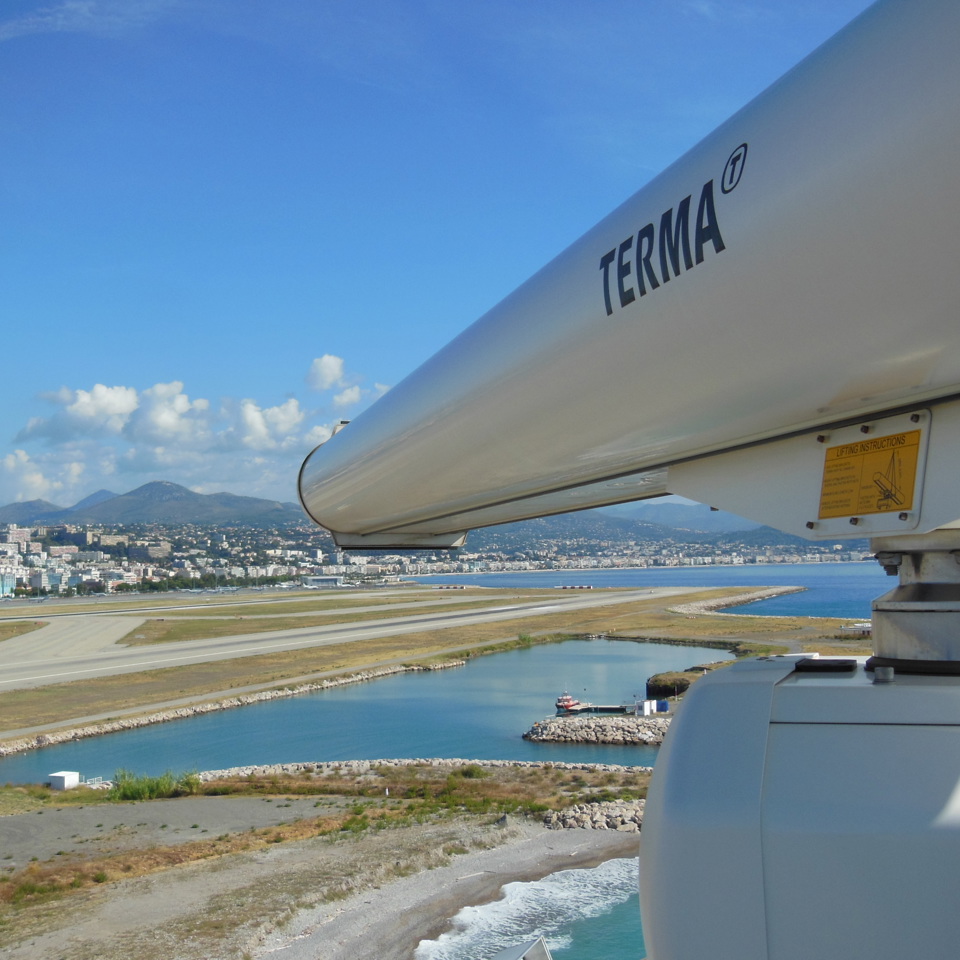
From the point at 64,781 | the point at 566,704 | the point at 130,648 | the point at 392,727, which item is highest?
the point at 566,704

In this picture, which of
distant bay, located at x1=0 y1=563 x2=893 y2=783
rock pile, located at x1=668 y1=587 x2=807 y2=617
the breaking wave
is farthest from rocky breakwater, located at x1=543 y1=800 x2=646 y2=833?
rock pile, located at x1=668 y1=587 x2=807 y2=617

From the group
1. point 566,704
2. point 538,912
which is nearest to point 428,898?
point 538,912

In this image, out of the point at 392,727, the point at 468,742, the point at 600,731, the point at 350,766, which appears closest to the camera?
Answer: the point at 350,766

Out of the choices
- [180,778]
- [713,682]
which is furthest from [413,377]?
[180,778]

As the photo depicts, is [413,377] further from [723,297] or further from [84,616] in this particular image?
[84,616]

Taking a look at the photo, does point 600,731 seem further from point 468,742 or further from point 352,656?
point 352,656

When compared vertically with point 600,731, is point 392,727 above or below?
below

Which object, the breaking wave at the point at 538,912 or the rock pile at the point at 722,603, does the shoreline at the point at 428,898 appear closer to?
the breaking wave at the point at 538,912
